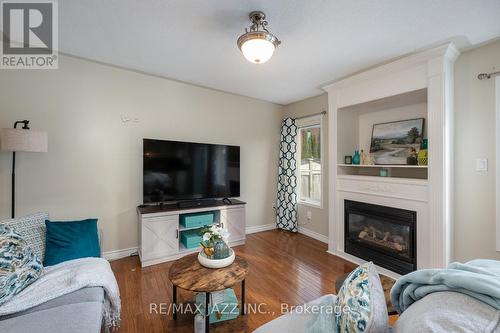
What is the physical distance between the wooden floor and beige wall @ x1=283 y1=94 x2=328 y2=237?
0.39 meters

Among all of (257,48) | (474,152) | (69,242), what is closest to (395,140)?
(474,152)

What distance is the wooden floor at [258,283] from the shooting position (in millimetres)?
1794

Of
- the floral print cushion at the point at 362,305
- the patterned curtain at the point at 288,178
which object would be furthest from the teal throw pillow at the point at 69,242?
the patterned curtain at the point at 288,178

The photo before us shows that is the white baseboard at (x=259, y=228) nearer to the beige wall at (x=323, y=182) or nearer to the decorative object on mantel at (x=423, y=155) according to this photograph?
the beige wall at (x=323, y=182)

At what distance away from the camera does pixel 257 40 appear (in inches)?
69.9

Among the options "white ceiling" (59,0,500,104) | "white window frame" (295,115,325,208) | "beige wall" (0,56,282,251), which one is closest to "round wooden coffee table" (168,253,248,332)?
"beige wall" (0,56,282,251)

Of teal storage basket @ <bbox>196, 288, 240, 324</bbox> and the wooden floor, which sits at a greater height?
teal storage basket @ <bbox>196, 288, 240, 324</bbox>

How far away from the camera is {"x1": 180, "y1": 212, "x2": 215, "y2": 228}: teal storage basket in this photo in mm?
3027

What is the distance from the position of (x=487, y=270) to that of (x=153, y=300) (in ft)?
7.75

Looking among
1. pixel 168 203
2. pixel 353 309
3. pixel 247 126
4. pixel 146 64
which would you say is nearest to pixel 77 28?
pixel 146 64

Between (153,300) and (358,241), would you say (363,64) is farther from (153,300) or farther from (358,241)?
(153,300)

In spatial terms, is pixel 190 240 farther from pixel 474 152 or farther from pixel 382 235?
pixel 474 152

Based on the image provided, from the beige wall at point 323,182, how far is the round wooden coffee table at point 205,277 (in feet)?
7.30

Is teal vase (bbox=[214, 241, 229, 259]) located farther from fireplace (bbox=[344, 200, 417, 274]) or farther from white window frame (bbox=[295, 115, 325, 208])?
white window frame (bbox=[295, 115, 325, 208])
